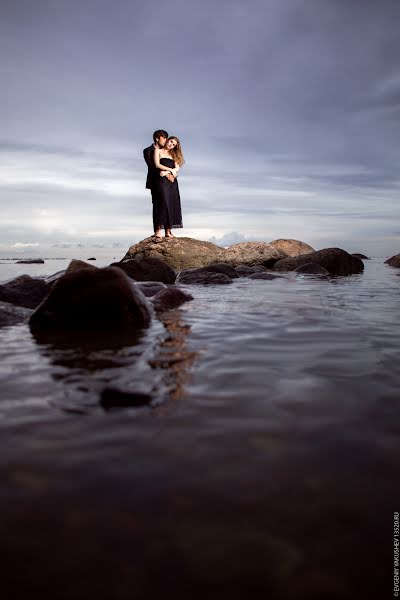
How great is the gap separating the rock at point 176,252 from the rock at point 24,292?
7337mm

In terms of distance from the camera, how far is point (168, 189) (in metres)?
12.7

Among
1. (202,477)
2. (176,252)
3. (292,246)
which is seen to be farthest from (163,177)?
(202,477)

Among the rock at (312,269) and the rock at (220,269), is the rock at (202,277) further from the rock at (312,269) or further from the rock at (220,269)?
the rock at (312,269)

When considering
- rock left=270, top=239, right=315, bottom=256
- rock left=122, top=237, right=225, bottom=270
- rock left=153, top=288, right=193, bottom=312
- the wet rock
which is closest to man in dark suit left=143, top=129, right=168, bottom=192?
rock left=122, top=237, right=225, bottom=270

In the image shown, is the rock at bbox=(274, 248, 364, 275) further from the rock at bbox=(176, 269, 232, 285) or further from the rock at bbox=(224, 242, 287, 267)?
the rock at bbox=(176, 269, 232, 285)

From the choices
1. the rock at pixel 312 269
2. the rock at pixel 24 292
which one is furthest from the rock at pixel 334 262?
the rock at pixel 24 292

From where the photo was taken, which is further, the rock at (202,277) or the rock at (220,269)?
the rock at (220,269)

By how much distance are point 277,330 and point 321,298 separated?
264 centimetres

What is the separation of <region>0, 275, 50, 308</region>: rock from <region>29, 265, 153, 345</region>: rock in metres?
1.36

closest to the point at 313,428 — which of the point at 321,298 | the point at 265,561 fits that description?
the point at 265,561

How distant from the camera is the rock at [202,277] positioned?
8.94 meters

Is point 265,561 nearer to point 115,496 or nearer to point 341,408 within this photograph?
point 115,496

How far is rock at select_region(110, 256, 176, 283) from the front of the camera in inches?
343

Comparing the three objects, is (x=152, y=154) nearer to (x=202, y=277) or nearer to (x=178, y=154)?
(x=178, y=154)
